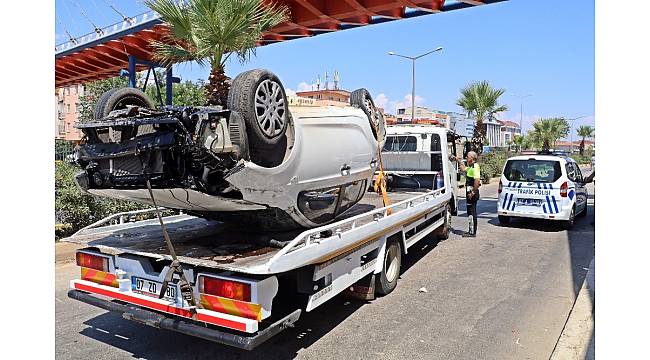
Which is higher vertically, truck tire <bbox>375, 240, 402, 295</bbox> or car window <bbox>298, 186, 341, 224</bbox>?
car window <bbox>298, 186, 341, 224</bbox>

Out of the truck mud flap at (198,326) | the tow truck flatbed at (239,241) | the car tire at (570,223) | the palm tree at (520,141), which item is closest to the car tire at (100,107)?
the tow truck flatbed at (239,241)

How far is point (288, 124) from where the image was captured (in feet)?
14.6

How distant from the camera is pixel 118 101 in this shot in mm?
4484

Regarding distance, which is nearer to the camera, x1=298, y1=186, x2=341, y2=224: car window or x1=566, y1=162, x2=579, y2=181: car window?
x1=298, y1=186, x2=341, y2=224: car window

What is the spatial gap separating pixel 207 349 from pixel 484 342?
8.63ft

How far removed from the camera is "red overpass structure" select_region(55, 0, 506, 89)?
15445mm

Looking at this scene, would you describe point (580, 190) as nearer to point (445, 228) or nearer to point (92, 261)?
point (445, 228)

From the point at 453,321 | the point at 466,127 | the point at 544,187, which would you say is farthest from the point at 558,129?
the point at 453,321

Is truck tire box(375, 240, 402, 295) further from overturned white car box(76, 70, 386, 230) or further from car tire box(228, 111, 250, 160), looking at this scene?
car tire box(228, 111, 250, 160)

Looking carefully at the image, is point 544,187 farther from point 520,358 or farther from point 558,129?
point 558,129

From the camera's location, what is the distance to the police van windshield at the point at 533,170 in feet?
35.8

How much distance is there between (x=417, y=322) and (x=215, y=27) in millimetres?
8077

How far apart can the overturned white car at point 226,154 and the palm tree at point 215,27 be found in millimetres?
6080

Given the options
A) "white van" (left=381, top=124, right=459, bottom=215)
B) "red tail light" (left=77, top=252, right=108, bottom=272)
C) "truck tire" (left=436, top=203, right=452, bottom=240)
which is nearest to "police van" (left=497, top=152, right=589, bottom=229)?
"truck tire" (left=436, top=203, right=452, bottom=240)
